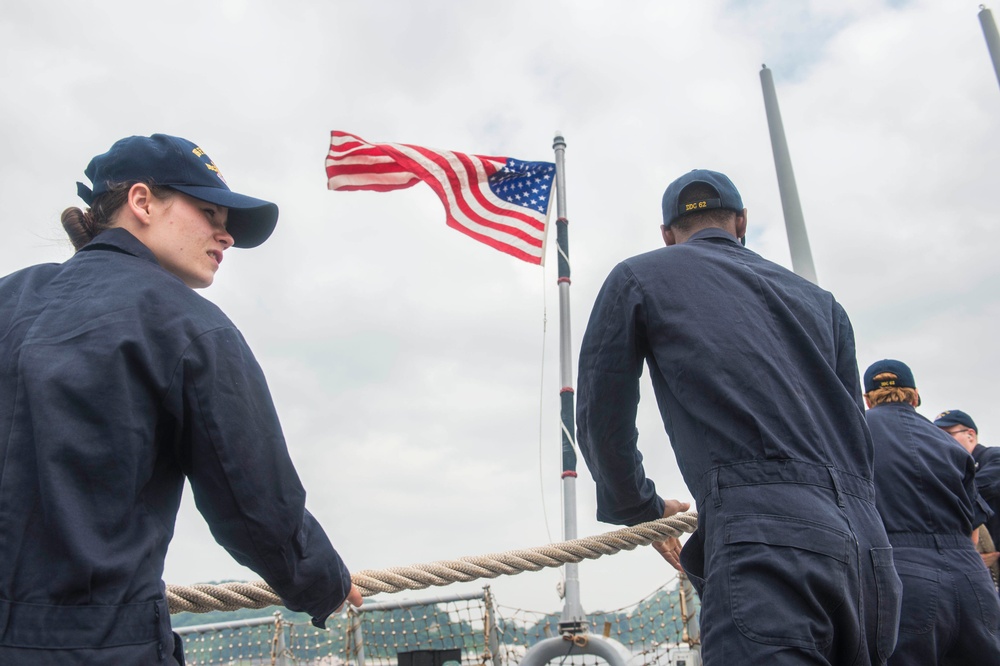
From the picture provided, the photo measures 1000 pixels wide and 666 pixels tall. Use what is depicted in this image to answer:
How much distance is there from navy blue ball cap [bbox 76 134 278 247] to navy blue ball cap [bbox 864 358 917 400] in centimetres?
341

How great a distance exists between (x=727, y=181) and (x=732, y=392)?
98 centimetres

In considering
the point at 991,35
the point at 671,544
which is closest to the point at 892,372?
the point at 671,544

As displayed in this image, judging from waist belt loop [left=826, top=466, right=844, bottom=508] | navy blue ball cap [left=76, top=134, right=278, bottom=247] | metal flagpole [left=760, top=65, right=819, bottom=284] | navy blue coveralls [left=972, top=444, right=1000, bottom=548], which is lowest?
waist belt loop [left=826, top=466, right=844, bottom=508]

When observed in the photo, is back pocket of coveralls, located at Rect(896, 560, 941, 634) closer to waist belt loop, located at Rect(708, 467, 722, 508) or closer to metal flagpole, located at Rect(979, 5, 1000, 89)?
waist belt loop, located at Rect(708, 467, 722, 508)

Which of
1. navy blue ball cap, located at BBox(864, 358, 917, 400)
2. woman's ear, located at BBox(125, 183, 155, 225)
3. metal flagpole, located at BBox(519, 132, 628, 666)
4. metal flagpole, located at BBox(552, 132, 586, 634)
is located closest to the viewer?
woman's ear, located at BBox(125, 183, 155, 225)

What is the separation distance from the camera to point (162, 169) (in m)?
2.11

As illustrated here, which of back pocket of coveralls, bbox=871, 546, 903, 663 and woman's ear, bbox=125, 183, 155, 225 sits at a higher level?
woman's ear, bbox=125, 183, 155, 225

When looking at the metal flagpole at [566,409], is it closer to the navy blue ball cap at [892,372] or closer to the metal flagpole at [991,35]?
the navy blue ball cap at [892,372]

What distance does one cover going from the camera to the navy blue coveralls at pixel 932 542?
3.61 metres

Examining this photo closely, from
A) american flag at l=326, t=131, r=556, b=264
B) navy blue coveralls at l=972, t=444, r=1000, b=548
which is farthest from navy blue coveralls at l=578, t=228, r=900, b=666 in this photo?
american flag at l=326, t=131, r=556, b=264

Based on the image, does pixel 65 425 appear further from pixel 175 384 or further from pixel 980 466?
pixel 980 466

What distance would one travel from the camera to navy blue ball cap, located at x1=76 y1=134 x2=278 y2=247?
2.10 meters

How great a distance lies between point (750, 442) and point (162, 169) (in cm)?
164

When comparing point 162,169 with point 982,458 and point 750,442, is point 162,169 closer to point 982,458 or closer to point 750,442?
point 750,442
